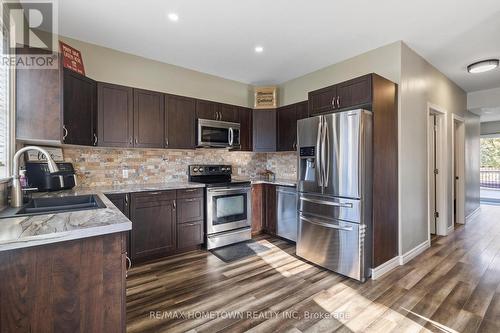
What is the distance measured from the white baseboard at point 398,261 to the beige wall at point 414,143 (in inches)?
2.6

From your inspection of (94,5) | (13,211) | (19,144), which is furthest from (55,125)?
(94,5)

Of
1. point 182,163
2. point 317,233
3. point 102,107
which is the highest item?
point 102,107

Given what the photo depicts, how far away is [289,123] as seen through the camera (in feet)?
13.3

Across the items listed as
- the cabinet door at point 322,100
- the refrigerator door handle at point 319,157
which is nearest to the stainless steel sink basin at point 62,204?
the refrigerator door handle at point 319,157

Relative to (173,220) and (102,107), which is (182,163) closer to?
(173,220)

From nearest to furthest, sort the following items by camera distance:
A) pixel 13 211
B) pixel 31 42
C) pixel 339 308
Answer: pixel 13 211 < pixel 339 308 < pixel 31 42

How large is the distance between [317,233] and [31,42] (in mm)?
3843

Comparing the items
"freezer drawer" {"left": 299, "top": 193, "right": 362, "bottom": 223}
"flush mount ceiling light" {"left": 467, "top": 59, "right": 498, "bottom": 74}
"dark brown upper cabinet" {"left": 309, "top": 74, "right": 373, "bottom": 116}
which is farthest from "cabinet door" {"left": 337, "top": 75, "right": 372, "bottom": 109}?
"flush mount ceiling light" {"left": 467, "top": 59, "right": 498, "bottom": 74}

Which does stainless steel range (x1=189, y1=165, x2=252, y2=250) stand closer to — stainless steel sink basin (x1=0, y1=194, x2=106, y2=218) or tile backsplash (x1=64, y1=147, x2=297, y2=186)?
tile backsplash (x1=64, y1=147, x2=297, y2=186)

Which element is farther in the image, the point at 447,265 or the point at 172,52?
the point at 172,52

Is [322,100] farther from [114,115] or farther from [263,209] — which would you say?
[114,115]

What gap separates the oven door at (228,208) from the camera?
3355 millimetres

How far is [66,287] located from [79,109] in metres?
2.15

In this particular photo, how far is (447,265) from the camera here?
2861mm
